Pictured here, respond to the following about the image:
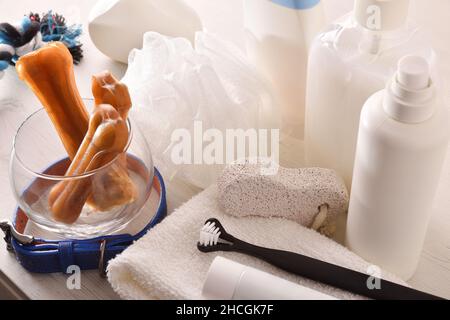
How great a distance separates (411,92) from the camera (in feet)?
1.46

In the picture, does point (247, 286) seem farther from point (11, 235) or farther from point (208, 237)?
point (11, 235)

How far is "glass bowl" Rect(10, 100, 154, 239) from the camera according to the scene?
0.55 m

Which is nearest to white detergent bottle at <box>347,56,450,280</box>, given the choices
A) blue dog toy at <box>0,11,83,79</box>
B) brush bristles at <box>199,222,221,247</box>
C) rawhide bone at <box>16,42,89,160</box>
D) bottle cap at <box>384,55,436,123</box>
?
bottle cap at <box>384,55,436,123</box>

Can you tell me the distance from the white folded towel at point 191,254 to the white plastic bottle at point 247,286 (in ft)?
0.07

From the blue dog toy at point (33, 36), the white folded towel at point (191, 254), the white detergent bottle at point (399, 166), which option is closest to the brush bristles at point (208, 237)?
the white folded towel at point (191, 254)

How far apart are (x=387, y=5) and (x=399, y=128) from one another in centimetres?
10

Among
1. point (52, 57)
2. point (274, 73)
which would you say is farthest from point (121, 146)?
point (274, 73)

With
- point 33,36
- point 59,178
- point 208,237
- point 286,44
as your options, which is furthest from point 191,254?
point 33,36

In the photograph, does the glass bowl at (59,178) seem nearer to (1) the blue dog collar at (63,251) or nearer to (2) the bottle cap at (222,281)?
(1) the blue dog collar at (63,251)

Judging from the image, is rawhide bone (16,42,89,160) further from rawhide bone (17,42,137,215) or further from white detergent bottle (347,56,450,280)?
white detergent bottle (347,56,450,280)

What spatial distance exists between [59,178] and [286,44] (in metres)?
0.26

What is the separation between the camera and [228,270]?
1.62ft

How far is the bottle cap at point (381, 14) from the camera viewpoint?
498 millimetres
